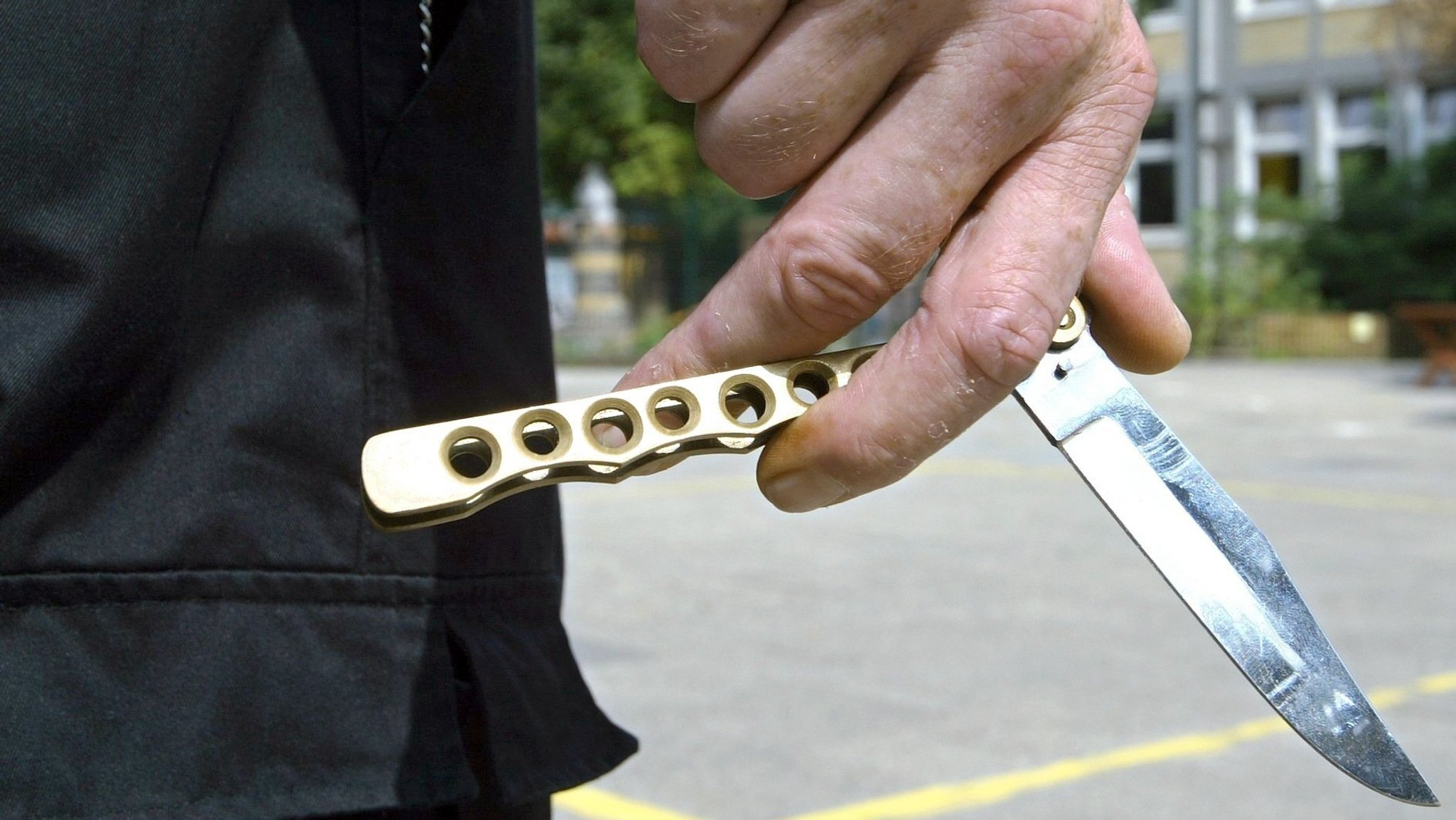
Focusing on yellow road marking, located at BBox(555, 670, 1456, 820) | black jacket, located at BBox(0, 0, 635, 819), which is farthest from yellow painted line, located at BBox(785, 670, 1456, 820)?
black jacket, located at BBox(0, 0, 635, 819)

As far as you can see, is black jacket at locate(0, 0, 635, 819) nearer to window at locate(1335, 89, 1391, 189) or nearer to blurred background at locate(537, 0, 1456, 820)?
blurred background at locate(537, 0, 1456, 820)

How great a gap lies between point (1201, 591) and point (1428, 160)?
950 inches

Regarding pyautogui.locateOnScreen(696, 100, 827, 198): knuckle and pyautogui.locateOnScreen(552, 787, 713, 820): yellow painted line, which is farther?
pyautogui.locateOnScreen(552, 787, 713, 820): yellow painted line

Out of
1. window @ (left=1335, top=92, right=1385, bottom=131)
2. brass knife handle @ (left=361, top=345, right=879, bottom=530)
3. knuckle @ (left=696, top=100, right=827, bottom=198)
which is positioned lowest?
window @ (left=1335, top=92, right=1385, bottom=131)

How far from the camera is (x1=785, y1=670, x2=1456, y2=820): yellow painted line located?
393 cm

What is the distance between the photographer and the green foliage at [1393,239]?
72.6ft

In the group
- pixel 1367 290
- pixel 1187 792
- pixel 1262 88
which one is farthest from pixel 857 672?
pixel 1262 88

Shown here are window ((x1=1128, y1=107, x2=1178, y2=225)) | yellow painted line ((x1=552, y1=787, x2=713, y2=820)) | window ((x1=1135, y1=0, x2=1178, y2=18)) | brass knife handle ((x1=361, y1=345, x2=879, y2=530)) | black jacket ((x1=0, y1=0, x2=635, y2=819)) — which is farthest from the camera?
window ((x1=1128, y1=107, x2=1178, y2=225))

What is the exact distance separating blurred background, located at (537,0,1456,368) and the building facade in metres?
0.03

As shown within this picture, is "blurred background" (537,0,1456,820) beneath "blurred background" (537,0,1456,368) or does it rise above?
above

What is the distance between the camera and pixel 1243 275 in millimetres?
22922

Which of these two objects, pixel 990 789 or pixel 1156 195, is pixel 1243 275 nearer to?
pixel 1156 195

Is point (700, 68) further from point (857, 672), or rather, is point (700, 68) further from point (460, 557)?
point (857, 672)

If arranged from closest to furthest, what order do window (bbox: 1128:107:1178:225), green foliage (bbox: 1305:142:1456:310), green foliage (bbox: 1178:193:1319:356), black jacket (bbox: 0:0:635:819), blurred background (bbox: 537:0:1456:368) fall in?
1. black jacket (bbox: 0:0:635:819)
2. green foliage (bbox: 1305:142:1456:310)
3. blurred background (bbox: 537:0:1456:368)
4. green foliage (bbox: 1178:193:1319:356)
5. window (bbox: 1128:107:1178:225)
